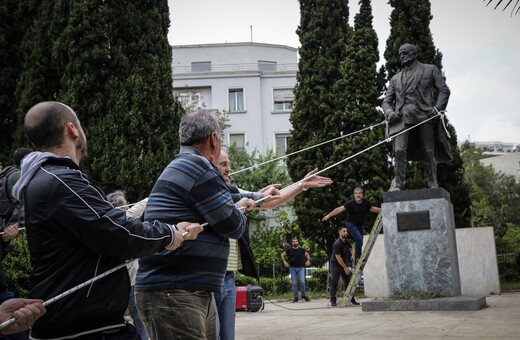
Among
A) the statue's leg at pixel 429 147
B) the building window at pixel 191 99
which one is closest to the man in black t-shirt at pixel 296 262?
the statue's leg at pixel 429 147

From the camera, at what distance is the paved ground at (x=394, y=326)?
6.44m

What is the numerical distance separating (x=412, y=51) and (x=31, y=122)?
8.79 metres

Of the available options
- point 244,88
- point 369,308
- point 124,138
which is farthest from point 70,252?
point 244,88

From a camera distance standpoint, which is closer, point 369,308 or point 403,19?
point 369,308

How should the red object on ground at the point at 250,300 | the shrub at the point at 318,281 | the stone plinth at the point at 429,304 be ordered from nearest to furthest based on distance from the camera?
the stone plinth at the point at 429,304, the red object on ground at the point at 250,300, the shrub at the point at 318,281

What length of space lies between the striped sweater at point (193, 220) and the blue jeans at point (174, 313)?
0.14ft

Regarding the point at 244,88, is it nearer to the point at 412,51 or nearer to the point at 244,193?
the point at 412,51

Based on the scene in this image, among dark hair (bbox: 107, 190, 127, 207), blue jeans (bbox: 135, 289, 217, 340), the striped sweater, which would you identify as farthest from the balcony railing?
blue jeans (bbox: 135, 289, 217, 340)

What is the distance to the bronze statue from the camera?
1026 centimetres

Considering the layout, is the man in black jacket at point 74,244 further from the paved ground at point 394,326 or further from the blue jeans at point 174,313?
the paved ground at point 394,326

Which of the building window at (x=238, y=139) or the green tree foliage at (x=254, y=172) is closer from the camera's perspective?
the green tree foliage at (x=254, y=172)

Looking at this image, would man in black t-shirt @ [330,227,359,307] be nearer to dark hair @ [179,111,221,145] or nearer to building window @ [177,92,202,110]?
dark hair @ [179,111,221,145]

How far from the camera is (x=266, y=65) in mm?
39250

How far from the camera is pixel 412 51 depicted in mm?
10484
